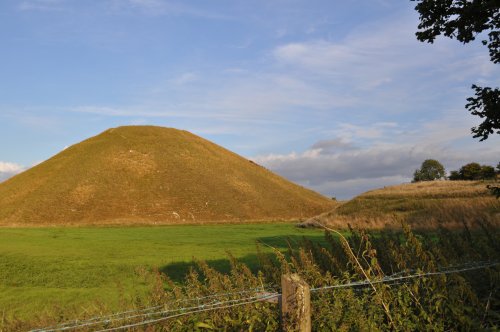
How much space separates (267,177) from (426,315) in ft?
305

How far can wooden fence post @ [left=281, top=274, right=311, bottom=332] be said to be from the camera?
4629 mm

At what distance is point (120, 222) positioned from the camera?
2424 inches

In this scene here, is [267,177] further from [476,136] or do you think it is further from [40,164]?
[476,136]

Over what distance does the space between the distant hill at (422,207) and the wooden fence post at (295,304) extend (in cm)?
1915

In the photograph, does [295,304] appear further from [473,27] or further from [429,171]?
[429,171]

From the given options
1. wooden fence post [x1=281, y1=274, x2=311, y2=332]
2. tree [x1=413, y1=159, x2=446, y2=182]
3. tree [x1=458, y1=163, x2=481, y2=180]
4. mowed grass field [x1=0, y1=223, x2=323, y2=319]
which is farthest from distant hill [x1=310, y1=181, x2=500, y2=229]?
tree [x1=413, y1=159, x2=446, y2=182]

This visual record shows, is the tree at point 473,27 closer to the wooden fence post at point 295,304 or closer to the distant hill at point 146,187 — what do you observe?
the wooden fence post at point 295,304

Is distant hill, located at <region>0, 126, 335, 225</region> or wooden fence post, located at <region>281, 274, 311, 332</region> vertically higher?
distant hill, located at <region>0, 126, 335, 225</region>

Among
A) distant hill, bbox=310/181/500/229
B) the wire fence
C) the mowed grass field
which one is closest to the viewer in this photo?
the wire fence

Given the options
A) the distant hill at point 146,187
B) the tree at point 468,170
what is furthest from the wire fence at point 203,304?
the tree at point 468,170

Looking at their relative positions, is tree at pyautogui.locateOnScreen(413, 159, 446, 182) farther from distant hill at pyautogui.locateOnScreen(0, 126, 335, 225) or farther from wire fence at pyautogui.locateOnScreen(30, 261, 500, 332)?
wire fence at pyautogui.locateOnScreen(30, 261, 500, 332)

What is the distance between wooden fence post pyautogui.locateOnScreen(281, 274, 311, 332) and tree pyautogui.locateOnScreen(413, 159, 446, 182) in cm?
8617

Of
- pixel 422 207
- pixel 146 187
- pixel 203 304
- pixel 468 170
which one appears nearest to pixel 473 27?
Result: pixel 203 304

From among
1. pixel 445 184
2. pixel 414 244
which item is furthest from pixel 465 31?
pixel 445 184
